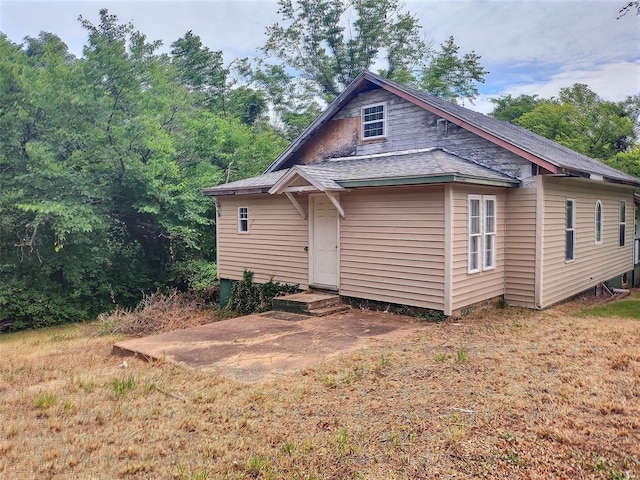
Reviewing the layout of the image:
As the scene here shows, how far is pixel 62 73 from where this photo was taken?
47.9 feet

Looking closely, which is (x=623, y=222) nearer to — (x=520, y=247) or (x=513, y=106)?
(x=520, y=247)

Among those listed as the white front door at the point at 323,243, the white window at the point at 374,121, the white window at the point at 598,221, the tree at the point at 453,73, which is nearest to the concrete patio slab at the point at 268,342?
the white front door at the point at 323,243

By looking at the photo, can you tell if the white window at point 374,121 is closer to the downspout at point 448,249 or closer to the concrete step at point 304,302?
the downspout at point 448,249

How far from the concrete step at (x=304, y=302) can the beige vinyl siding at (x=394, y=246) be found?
39 centimetres

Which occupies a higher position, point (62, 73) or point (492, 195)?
point (62, 73)

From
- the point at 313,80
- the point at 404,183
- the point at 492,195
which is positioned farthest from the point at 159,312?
the point at 313,80

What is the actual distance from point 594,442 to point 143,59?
1681cm

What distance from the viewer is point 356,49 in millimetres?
28469

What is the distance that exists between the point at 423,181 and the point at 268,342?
3959 mm

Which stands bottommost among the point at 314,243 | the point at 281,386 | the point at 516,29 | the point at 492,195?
the point at 281,386

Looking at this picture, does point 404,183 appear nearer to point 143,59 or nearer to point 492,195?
point 492,195

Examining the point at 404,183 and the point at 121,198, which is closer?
the point at 404,183

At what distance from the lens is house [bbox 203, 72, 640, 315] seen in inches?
352

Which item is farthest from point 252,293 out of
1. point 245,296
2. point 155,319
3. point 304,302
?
point 304,302
